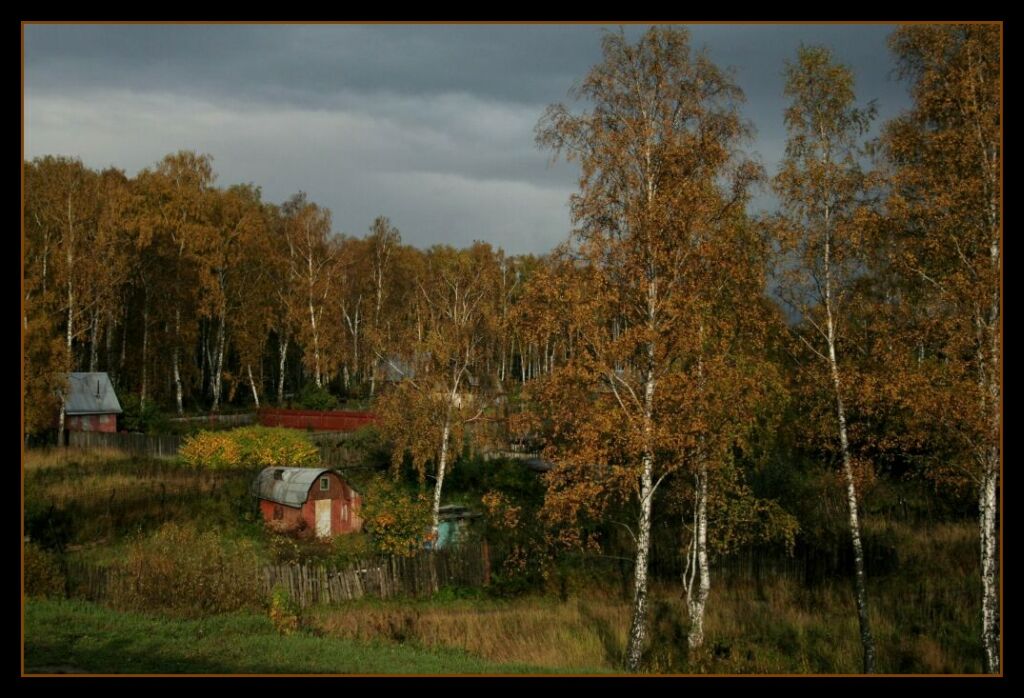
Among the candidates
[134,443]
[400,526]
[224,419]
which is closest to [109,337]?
[224,419]

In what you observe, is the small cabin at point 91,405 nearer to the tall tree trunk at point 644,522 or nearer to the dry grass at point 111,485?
the dry grass at point 111,485

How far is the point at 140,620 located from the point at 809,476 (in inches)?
771

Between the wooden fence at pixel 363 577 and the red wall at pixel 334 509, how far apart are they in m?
4.28

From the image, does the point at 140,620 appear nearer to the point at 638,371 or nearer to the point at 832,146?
the point at 638,371

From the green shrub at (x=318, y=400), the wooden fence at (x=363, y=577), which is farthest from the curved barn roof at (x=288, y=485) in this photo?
the green shrub at (x=318, y=400)

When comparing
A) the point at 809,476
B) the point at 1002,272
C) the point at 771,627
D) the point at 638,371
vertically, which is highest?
the point at 1002,272

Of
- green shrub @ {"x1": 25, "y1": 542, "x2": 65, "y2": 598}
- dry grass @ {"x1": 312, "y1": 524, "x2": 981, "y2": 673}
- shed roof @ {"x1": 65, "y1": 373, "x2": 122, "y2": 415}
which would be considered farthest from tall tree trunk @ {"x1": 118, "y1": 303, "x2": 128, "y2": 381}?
dry grass @ {"x1": 312, "y1": 524, "x2": 981, "y2": 673}

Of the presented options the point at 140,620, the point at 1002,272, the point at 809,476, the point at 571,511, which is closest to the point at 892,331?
the point at 1002,272

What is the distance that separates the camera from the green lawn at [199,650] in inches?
481

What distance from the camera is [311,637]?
14773mm

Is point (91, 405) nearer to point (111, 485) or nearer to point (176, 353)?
point (176, 353)

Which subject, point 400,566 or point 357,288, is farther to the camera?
point 357,288

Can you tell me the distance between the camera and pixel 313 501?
2541 cm

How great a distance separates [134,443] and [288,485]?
45.3ft
